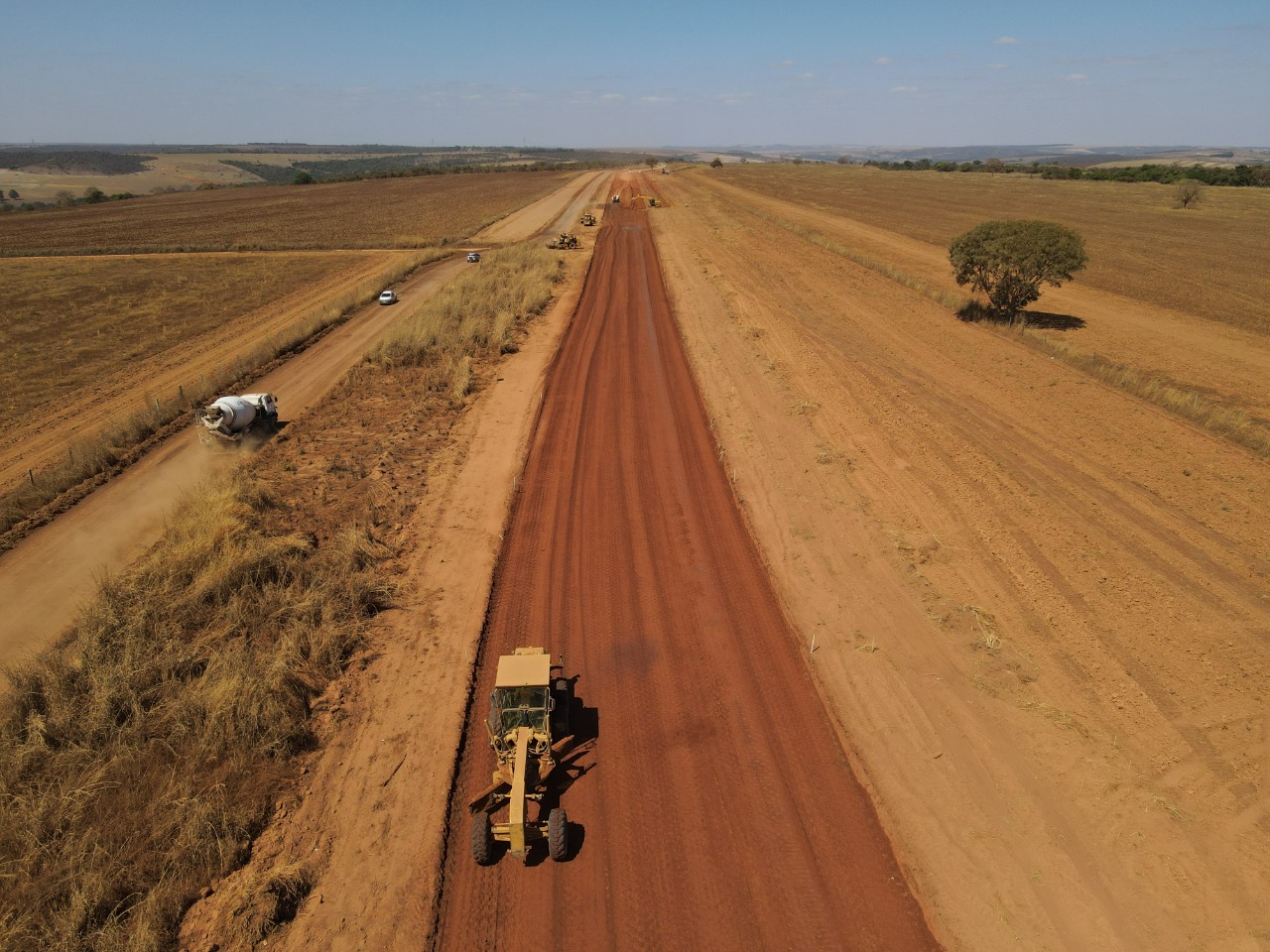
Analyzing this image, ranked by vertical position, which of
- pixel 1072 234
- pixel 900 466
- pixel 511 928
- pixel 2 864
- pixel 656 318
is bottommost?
pixel 511 928

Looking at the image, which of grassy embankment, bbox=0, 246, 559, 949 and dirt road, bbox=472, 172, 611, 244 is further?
dirt road, bbox=472, 172, 611, 244

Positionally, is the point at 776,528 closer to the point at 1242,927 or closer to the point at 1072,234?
the point at 1242,927

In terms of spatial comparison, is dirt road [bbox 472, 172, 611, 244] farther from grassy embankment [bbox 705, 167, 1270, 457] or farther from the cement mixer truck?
the cement mixer truck

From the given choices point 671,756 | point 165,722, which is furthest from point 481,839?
point 165,722

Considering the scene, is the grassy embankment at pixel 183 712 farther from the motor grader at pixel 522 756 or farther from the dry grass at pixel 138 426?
the dry grass at pixel 138 426

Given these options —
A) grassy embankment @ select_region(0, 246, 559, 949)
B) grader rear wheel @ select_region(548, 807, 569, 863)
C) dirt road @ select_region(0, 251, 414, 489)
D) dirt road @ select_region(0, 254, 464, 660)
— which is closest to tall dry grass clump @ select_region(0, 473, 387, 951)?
grassy embankment @ select_region(0, 246, 559, 949)

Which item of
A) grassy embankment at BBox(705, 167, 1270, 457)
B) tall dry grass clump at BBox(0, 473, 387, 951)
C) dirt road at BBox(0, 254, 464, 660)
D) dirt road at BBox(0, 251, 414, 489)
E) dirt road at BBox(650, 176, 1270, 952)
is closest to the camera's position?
tall dry grass clump at BBox(0, 473, 387, 951)

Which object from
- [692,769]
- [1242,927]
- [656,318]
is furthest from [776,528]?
[656,318]
